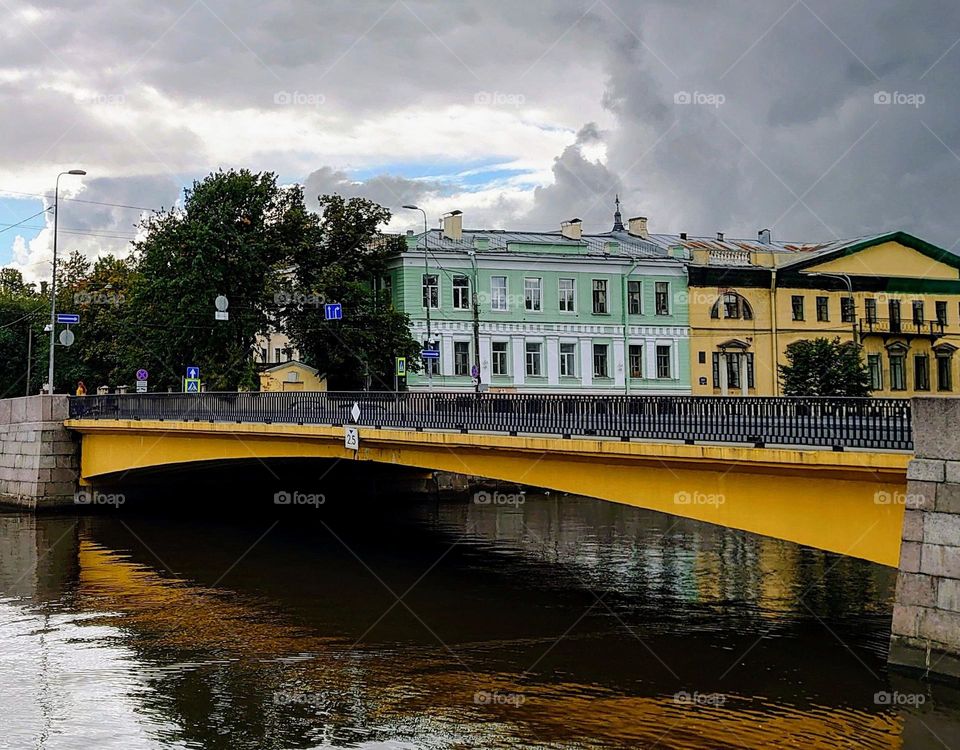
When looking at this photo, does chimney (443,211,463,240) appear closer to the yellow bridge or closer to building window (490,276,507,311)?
building window (490,276,507,311)

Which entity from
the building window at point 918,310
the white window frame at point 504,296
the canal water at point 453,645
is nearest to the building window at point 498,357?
the white window frame at point 504,296

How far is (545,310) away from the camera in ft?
178

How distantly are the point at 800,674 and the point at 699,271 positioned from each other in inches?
1624

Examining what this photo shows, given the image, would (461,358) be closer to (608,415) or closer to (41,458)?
(41,458)

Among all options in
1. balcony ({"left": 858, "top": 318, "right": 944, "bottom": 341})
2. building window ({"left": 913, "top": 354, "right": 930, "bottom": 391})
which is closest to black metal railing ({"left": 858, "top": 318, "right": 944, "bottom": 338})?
balcony ({"left": 858, "top": 318, "right": 944, "bottom": 341})

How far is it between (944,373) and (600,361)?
64.2 ft

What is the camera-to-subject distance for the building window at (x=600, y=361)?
55.4 metres

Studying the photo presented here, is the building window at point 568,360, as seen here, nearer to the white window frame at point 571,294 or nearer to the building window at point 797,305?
the white window frame at point 571,294

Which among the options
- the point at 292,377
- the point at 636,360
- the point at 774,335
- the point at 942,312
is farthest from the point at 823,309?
the point at 292,377

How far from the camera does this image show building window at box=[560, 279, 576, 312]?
5488cm

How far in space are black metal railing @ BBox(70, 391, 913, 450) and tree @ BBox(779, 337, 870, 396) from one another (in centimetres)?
2328

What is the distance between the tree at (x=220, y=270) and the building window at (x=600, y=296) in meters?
15.2

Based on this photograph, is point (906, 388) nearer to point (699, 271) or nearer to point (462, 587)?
point (699, 271)

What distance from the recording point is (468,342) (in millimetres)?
52594
